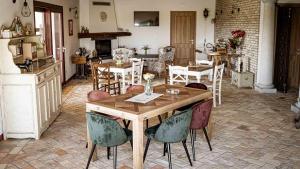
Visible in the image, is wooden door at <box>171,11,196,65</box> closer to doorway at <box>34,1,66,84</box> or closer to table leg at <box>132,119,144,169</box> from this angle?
doorway at <box>34,1,66,84</box>

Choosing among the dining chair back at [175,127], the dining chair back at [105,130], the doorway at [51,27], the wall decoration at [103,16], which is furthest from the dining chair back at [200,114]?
the wall decoration at [103,16]

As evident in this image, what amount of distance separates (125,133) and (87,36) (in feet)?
26.7

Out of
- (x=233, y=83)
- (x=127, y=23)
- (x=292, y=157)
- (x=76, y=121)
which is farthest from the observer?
(x=127, y=23)

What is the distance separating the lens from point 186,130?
4.11 meters

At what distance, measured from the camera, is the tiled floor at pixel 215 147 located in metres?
4.46

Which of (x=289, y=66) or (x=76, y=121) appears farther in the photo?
(x=289, y=66)

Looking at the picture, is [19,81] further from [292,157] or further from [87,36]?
[87,36]

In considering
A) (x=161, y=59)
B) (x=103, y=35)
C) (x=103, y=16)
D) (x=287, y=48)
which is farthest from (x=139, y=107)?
(x=103, y=16)

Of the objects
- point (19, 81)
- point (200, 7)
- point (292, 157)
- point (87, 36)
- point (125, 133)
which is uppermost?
point (200, 7)

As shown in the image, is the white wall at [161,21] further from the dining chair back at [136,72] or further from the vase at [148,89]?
the vase at [148,89]

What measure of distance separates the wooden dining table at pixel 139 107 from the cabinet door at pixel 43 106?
140 centimetres

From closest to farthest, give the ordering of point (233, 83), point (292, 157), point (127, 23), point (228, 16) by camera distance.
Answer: point (292, 157)
point (233, 83)
point (228, 16)
point (127, 23)

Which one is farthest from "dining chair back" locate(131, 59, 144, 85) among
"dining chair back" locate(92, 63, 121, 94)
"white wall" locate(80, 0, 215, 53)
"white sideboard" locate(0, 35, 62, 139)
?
"white wall" locate(80, 0, 215, 53)

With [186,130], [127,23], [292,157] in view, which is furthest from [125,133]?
[127,23]
